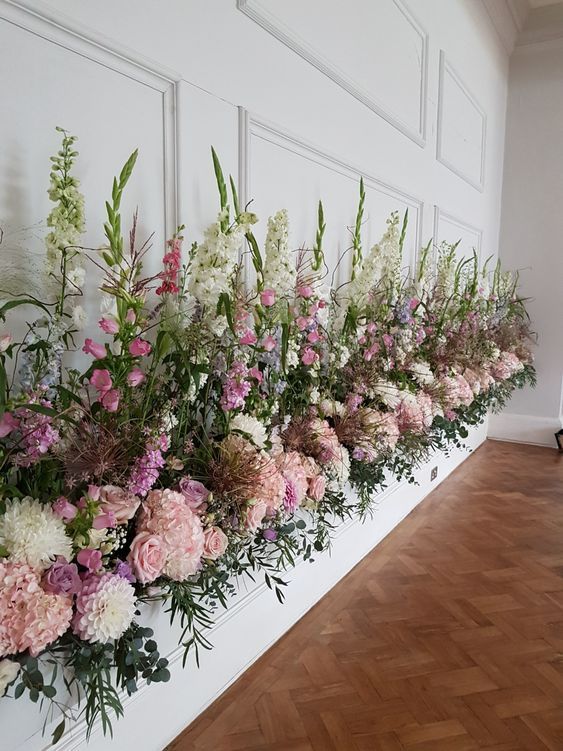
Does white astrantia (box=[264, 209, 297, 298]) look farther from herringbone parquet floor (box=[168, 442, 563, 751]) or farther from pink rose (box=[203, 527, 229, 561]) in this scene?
herringbone parquet floor (box=[168, 442, 563, 751])

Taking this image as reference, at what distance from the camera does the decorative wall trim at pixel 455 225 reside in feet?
13.9

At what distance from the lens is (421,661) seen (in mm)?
2268

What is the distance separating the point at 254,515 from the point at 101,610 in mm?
529

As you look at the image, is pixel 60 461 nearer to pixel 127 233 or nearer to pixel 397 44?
pixel 127 233

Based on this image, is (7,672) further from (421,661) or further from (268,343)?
(421,661)

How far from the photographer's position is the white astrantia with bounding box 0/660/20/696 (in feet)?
3.62

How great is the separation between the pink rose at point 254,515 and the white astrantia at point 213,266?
531 mm

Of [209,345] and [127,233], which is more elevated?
[127,233]

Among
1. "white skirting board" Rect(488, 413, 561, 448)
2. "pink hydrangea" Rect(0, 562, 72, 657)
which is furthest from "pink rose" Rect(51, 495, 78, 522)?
"white skirting board" Rect(488, 413, 561, 448)

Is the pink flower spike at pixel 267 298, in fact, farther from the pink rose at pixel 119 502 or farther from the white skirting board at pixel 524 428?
the white skirting board at pixel 524 428

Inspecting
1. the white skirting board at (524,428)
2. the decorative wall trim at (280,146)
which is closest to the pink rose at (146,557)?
the decorative wall trim at (280,146)

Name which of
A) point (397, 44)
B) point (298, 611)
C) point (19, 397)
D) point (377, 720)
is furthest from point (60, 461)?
point (397, 44)

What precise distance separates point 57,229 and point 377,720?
185cm

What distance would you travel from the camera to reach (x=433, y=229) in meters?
4.21
